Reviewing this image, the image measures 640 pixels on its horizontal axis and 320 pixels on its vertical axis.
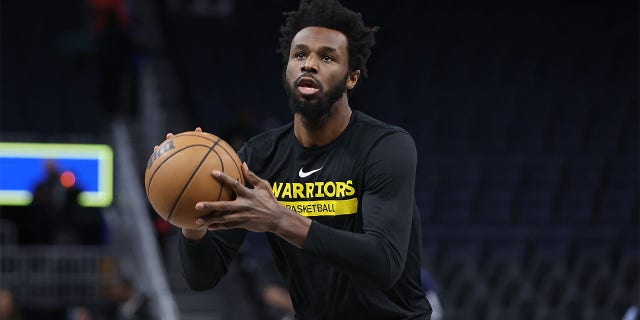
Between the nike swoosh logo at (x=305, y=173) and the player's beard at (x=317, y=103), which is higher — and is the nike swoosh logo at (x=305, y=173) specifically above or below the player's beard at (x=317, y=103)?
below

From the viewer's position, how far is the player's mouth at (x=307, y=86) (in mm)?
3936

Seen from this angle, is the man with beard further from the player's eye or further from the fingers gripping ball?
the fingers gripping ball

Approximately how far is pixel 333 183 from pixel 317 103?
0.30 metres

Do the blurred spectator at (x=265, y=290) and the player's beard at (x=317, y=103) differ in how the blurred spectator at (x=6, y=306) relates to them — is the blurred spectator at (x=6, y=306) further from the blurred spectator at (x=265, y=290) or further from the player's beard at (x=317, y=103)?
the player's beard at (x=317, y=103)

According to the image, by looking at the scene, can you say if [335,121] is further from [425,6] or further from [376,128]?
[425,6]

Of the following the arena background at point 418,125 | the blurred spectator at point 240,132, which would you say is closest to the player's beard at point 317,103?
the arena background at point 418,125

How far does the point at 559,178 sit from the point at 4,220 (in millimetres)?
7822

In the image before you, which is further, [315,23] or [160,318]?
[160,318]

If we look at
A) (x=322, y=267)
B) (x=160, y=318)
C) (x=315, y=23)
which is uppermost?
(x=315, y=23)

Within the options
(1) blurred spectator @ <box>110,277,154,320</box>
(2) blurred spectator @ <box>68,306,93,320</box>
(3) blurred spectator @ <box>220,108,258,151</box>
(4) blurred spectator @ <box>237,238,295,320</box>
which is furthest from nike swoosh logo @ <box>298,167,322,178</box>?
(3) blurred spectator @ <box>220,108,258,151</box>

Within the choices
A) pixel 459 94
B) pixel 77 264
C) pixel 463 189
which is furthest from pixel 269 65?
pixel 77 264

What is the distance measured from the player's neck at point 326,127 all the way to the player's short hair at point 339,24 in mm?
159

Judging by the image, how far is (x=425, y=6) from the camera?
19938 millimetres

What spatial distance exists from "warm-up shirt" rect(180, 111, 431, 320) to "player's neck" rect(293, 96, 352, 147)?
3 centimetres
